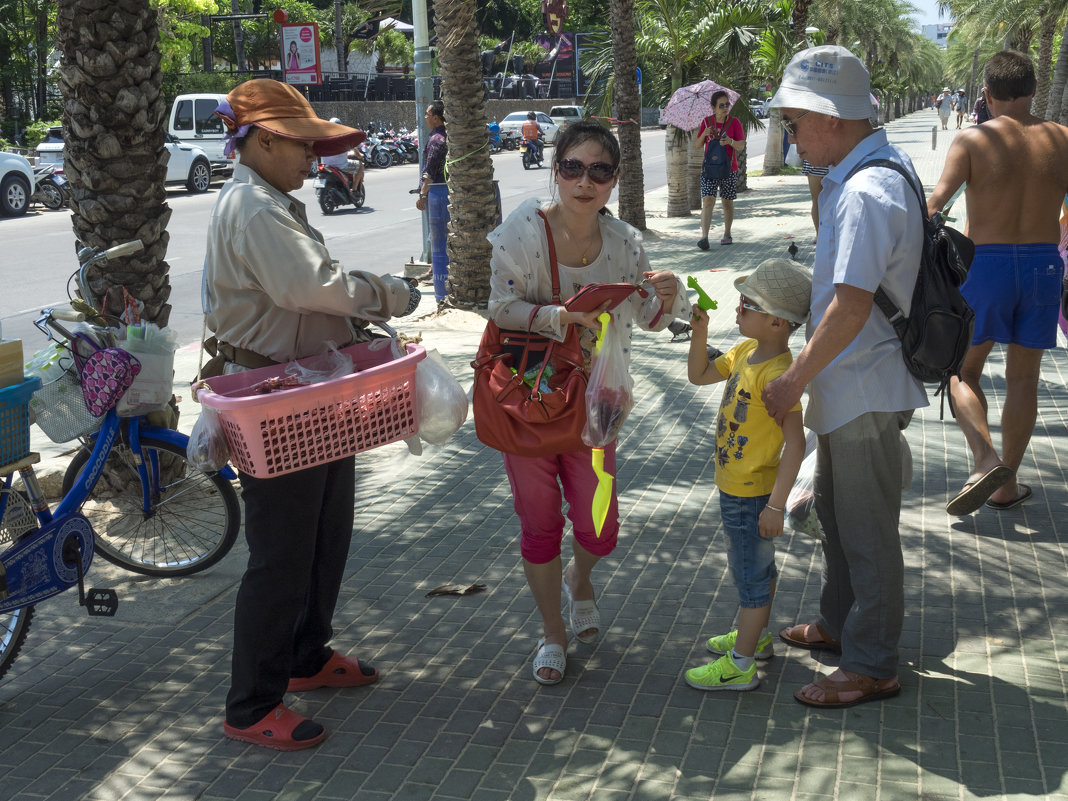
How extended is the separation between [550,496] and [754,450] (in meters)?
0.70

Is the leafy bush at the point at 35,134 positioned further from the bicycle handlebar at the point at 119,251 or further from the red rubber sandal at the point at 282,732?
the red rubber sandal at the point at 282,732

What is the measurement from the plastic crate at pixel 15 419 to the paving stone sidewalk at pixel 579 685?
0.85 m

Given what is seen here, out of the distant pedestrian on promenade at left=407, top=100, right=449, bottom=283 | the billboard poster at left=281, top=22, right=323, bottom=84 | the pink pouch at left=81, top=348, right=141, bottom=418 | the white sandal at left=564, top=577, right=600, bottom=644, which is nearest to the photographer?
the white sandal at left=564, top=577, right=600, bottom=644

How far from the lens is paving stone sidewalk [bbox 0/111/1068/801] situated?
3182mm

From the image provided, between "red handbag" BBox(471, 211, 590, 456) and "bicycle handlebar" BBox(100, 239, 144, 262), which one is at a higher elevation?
"bicycle handlebar" BBox(100, 239, 144, 262)

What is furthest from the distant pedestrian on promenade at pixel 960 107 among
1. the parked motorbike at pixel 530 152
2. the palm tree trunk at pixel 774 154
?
the parked motorbike at pixel 530 152

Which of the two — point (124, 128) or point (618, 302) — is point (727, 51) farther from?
point (618, 302)

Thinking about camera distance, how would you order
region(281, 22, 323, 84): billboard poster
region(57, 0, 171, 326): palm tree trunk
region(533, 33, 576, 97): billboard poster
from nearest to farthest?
region(57, 0, 171, 326): palm tree trunk
region(281, 22, 323, 84): billboard poster
region(533, 33, 576, 97): billboard poster

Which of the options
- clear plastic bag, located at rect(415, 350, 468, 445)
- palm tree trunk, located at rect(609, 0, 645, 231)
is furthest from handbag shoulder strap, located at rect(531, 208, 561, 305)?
palm tree trunk, located at rect(609, 0, 645, 231)

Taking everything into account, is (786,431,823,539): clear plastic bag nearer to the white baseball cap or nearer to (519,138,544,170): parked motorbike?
the white baseball cap

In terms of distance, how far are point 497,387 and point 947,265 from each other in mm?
1455

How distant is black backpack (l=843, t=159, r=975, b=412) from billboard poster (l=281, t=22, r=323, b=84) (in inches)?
1263

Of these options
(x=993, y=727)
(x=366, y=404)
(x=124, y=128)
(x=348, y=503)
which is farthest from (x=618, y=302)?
(x=124, y=128)

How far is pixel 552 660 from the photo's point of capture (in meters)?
3.76
